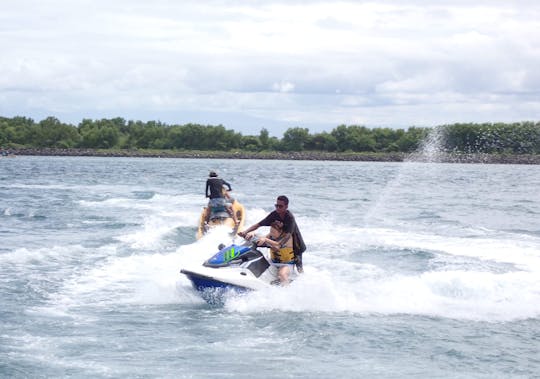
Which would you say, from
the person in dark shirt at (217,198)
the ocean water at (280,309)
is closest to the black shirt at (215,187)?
the person in dark shirt at (217,198)

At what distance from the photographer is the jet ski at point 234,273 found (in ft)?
38.2

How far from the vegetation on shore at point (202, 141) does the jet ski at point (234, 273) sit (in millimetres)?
117708

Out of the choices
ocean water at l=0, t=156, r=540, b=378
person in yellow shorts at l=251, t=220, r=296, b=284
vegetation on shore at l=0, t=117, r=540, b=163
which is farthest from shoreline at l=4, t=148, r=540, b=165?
person in yellow shorts at l=251, t=220, r=296, b=284

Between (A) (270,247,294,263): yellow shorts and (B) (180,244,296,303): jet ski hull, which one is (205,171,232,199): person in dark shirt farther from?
(A) (270,247,294,263): yellow shorts

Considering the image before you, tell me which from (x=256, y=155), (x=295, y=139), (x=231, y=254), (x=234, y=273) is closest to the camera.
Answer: (x=234, y=273)

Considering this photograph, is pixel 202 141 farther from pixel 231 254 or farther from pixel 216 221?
pixel 231 254

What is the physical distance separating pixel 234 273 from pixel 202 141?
145259 mm

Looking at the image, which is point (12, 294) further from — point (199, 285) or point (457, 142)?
point (457, 142)

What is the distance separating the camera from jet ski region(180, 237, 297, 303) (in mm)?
11633

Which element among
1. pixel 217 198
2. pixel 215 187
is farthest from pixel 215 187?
pixel 217 198

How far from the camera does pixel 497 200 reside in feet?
120

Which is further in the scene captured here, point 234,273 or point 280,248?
point 280,248

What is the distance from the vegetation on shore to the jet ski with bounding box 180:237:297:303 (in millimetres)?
117708

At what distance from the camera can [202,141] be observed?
15612cm
